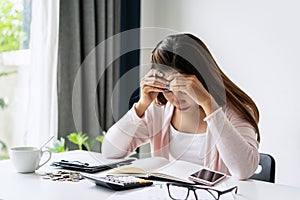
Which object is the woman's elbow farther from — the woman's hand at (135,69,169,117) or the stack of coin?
the stack of coin

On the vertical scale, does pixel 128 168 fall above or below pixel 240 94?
below

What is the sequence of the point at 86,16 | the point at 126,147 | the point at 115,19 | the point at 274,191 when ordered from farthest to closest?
the point at 115,19 < the point at 86,16 < the point at 126,147 < the point at 274,191

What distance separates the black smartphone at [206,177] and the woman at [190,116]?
0.40 ft

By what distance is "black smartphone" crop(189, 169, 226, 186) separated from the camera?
1.18m

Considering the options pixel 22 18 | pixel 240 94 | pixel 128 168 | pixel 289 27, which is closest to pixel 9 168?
pixel 128 168

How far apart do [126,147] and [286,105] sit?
1086mm

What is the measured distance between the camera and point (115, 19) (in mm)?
2793

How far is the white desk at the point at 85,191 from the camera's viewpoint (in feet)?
3.51

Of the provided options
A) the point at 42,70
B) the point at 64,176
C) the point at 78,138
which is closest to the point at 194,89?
the point at 64,176

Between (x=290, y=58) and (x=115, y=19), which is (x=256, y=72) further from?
(x=115, y=19)

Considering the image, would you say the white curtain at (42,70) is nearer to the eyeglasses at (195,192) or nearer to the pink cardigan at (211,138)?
the pink cardigan at (211,138)

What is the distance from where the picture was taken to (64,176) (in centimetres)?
127

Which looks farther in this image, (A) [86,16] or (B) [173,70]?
(A) [86,16]

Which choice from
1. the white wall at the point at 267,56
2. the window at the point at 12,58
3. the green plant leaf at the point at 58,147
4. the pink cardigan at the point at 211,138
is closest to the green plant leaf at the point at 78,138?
the green plant leaf at the point at 58,147
